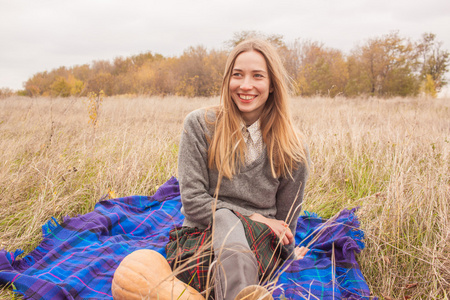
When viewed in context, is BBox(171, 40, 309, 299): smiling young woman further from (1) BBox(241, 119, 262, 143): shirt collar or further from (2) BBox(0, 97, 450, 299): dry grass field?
(2) BBox(0, 97, 450, 299): dry grass field

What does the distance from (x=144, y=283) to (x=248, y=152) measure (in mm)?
1006

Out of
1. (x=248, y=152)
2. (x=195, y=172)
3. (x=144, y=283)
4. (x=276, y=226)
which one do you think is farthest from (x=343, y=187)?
(x=144, y=283)

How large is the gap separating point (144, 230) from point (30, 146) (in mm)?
2037

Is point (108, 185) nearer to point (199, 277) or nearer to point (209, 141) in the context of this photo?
point (209, 141)

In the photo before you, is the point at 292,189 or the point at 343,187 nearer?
the point at 292,189

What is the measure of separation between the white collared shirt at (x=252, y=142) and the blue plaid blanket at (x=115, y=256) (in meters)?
0.61

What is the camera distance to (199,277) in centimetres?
158

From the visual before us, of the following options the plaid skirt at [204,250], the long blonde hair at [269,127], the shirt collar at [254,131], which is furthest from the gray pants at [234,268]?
the shirt collar at [254,131]

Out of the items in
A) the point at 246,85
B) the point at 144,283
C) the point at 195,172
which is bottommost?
the point at 144,283

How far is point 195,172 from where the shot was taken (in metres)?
1.86

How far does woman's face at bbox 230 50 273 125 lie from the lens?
1923 mm

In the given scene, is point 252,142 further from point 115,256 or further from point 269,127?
point 115,256

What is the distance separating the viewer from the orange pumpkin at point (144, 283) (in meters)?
1.40

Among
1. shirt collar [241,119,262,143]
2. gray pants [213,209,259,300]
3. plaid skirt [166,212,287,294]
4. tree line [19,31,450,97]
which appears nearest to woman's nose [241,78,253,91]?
shirt collar [241,119,262,143]
